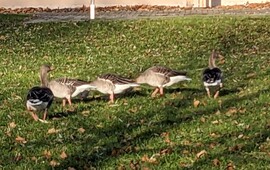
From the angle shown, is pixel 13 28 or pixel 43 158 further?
pixel 13 28

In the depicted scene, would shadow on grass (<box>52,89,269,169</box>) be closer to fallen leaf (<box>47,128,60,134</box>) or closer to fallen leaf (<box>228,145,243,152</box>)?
fallen leaf (<box>228,145,243,152</box>)

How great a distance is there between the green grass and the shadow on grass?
1 centimetres

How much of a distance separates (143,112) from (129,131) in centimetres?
112

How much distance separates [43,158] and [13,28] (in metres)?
14.2

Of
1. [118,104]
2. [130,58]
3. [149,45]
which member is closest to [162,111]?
[118,104]

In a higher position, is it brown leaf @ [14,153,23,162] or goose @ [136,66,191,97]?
goose @ [136,66,191,97]

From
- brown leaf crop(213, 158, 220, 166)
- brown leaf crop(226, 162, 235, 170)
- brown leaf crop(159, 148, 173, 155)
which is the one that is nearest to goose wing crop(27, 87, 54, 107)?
brown leaf crop(159, 148, 173, 155)

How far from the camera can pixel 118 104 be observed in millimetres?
10805

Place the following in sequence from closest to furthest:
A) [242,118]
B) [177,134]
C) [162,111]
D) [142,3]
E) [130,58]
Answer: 1. [177,134]
2. [242,118]
3. [162,111]
4. [130,58]
5. [142,3]

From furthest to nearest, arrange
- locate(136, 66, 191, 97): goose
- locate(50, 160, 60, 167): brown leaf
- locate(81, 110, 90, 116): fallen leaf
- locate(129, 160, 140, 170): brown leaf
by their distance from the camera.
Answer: locate(136, 66, 191, 97): goose → locate(81, 110, 90, 116): fallen leaf → locate(50, 160, 60, 167): brown leaf → locate(129, 160, 140, 170): brown leaf

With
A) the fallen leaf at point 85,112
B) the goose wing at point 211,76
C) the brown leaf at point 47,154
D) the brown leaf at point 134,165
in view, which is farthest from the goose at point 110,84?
the brown leaf at point 134,165

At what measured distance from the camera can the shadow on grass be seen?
794cm

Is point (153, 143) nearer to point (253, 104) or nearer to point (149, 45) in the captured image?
point (253, 104)

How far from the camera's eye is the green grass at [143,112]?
7973 mm
